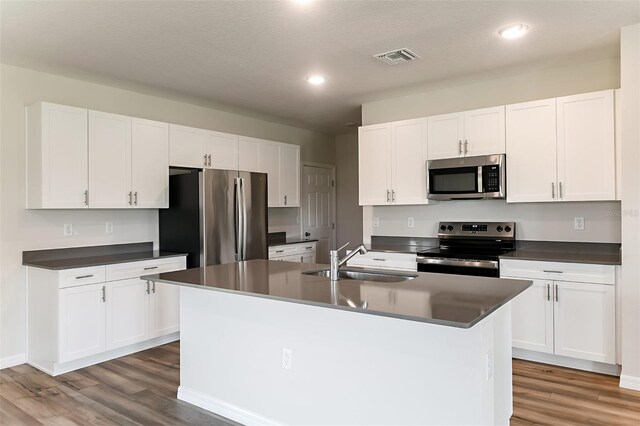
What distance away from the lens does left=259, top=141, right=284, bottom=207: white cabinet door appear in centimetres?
555

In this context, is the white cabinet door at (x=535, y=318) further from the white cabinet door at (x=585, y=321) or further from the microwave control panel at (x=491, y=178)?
the microwave control panel at (x=491, y=178)

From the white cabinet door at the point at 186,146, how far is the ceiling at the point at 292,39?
0.46 m

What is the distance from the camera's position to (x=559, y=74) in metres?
3.90

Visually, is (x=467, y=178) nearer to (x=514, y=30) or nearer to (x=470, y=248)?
(x=470, y=248)

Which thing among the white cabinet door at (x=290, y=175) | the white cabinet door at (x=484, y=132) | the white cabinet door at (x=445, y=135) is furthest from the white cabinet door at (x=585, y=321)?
the white cabinet door at (x=290, y=175)

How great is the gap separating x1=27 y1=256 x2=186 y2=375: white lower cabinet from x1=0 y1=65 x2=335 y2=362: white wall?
14 cm

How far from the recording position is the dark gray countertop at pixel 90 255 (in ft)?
11.8

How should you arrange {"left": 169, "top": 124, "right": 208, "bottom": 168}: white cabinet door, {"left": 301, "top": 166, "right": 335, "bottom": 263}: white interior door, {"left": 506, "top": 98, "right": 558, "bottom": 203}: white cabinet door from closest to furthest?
1. {"left": 506, "top": 98, "right": 558, "bottom": 203}: white cabinet door
2. {"left": 169, "top": 124, "right": 208, "bottom": 168}: white cabinet door
3. {"left": 301, "top": 166, "right": 335, "bottom": 263}: white interior door

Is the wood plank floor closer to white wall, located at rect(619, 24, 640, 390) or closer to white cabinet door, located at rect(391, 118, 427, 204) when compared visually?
white wall, located at rect(619, 24, 640, 390)

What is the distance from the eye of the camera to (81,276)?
354 cm

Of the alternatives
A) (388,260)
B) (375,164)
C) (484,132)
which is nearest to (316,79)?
(375,164)

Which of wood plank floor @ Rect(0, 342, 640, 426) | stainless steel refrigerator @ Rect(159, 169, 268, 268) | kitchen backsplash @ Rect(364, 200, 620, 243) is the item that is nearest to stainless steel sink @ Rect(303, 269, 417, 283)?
wood plank floor @ Rect(0, 342, 640, 426)

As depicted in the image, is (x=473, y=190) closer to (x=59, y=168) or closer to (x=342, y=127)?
(x=342, y=127)

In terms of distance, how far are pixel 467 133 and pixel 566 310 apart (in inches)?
71.0
